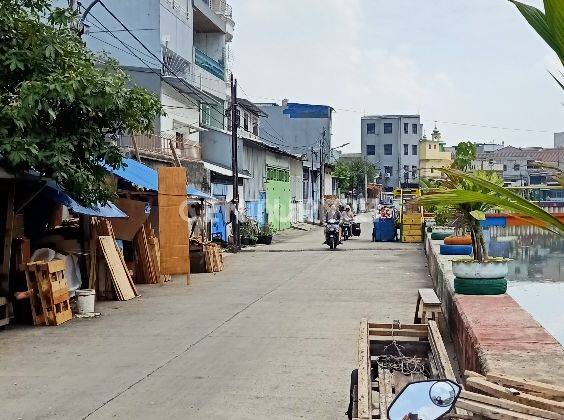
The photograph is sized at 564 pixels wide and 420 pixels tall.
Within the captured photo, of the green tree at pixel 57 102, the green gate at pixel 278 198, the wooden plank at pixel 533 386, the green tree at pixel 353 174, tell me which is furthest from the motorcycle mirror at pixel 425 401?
the green tree at pixel 353 174

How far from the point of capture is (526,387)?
3.70 meters

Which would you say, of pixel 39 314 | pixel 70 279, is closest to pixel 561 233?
pixel 39 314

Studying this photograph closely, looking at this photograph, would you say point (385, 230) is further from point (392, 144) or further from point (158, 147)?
point (392, 144)

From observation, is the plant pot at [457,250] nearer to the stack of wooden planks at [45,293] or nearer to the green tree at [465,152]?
the green tree at [465,152]

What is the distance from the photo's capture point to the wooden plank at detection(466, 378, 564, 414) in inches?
131

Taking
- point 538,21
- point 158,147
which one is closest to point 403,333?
point 538,21

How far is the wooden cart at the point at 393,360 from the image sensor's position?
4871 millimetres

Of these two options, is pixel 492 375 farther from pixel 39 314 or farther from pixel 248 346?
pixel 39 314

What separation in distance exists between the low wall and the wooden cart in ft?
1.16

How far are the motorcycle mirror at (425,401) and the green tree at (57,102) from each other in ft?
24.7

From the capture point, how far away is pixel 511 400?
3.49 meters

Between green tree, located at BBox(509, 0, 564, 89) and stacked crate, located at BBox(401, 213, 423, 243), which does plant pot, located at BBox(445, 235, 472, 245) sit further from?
stacked crate, located at BBox(401, 213, 423, 243)

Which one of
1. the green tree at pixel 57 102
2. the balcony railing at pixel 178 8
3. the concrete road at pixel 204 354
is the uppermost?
the balcony railing at pixel 178 8

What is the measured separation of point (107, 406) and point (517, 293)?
9.81 m
